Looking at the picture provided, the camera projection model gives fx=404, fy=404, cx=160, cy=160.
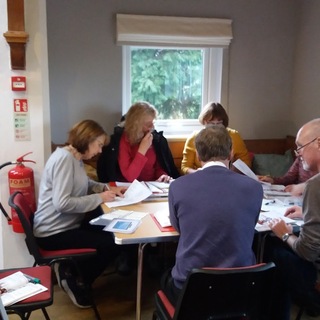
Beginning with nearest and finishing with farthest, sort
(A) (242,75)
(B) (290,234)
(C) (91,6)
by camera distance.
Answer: (B) (290,234), (C) (91,6), (A) (242,75)

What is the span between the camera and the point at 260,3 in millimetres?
3543

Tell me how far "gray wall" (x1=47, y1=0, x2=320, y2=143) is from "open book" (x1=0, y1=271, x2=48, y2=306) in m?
1.61

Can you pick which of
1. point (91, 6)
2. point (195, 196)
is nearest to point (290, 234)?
point (195, 196)

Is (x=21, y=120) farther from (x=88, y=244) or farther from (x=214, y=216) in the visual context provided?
(x=214, y=216)

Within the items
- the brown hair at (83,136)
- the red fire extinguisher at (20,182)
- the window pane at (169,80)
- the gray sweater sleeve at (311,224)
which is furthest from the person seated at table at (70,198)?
the window pane at (169,80)

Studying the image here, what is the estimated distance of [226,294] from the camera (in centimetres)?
152

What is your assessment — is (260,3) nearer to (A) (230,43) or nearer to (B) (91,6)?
(A) (230,43)

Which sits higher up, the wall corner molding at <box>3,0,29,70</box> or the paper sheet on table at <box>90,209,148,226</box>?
the wall corner molding at <box>3,0,29,70</box>

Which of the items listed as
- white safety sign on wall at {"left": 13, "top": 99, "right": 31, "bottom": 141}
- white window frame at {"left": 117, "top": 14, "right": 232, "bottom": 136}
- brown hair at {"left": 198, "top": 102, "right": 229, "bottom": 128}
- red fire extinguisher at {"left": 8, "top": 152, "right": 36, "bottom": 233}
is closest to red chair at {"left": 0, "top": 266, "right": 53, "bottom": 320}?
red fire extinguisher at {"left": 8, "top": 152, "right": 36, "bottom": 233}

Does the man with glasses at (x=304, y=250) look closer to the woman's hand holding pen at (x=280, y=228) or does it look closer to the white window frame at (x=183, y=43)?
the woman's hand holding pen at (x=280, y=228)

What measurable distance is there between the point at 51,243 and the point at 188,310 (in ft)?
3.52

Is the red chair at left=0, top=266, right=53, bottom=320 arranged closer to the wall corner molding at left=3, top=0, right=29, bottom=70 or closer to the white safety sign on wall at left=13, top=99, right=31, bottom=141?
the white safety sign on wall at left=13, top=99, right=31, bottom=141

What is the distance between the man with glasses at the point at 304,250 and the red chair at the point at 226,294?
13.2 inches

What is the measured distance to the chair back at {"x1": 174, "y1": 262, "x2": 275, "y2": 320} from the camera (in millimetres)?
1455
